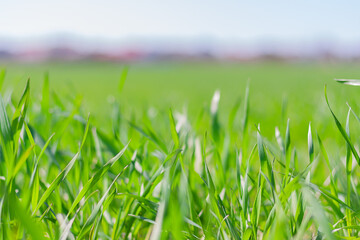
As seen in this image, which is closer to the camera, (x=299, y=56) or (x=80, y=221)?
(x=80, y=221)

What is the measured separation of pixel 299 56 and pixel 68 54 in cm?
3184

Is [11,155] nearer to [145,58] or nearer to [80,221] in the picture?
[80,221]

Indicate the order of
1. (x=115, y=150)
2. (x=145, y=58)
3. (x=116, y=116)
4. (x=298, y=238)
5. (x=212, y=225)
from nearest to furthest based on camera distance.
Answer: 1. (x=298, y=238)
2. (x=212, y=225)
3. (x=115, y=150)
4. (x=116, y=116)
5. (x=145, y=58)

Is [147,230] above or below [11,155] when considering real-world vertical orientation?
below

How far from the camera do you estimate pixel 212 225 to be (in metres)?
0.63

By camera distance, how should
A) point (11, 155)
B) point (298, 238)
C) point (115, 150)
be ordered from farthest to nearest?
point (115, 150) < point (11, 155) < point (298, 238)

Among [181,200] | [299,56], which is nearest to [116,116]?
[181,200]

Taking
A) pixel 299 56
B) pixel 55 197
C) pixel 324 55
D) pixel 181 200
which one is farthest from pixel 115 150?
pixel 324 55

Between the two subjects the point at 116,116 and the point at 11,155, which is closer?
the point at 11,155

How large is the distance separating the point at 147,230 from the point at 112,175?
0.12 metres

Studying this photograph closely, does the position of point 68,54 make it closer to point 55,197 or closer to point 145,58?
point 145,58

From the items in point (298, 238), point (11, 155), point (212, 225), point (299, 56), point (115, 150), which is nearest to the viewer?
point (298, 238)

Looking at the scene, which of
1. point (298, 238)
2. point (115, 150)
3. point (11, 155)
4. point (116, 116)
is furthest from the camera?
point (116, 116)

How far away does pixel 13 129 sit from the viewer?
1.75 feet
